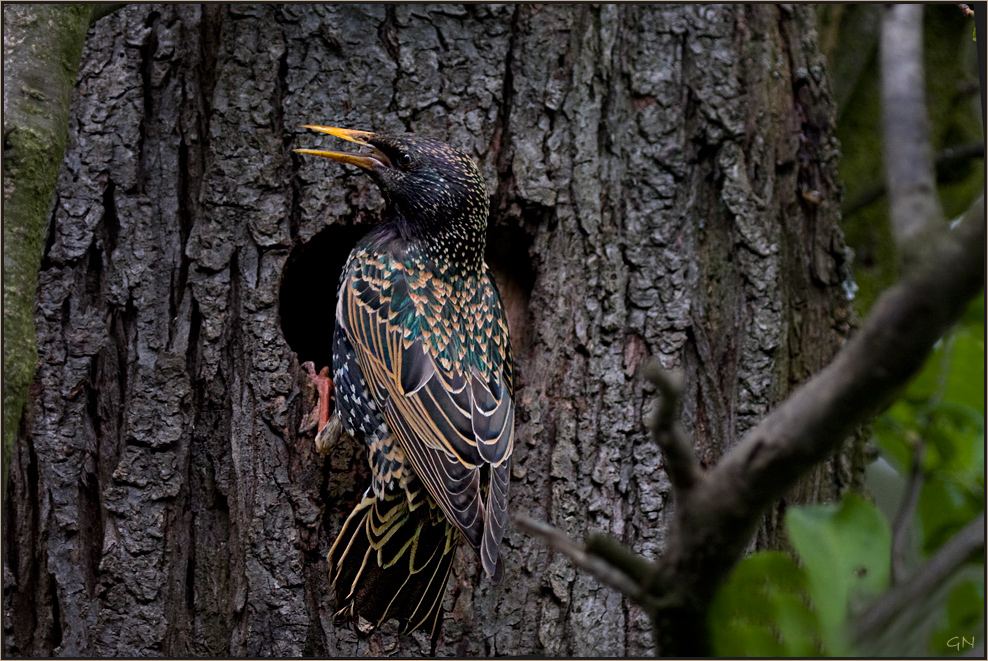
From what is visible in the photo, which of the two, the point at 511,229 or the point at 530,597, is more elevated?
the point at 511,229

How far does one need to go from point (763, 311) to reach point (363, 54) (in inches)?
74.7

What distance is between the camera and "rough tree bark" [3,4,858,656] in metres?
3.18

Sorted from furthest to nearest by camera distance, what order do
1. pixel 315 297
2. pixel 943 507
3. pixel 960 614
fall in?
pixel 315 297
pixel 943 507
pixel 960 614

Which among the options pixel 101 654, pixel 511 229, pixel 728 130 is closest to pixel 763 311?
pixel 728 130

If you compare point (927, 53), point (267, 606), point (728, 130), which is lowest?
point (267, 606)

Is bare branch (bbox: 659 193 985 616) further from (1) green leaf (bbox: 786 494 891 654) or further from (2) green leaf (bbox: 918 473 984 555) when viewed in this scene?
(2) green leaf (bbox: 918 473 984 555)

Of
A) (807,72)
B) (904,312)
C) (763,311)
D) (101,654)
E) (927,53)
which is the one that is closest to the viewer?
(904,312)

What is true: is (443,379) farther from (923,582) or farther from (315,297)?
(923,582)

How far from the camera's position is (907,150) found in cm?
128

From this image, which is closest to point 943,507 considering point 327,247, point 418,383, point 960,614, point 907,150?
point 960,614

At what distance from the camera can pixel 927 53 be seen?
5.64 metres

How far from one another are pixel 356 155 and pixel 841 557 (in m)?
2.37

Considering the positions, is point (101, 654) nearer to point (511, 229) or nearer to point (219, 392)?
point (219, 392)

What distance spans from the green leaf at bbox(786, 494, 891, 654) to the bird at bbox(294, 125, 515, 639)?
52.9 inches
